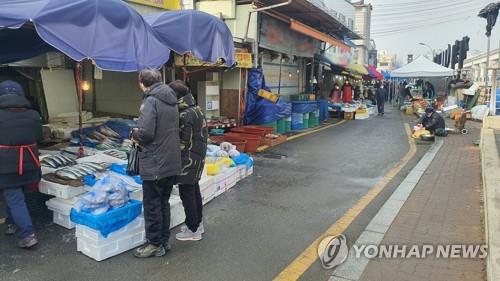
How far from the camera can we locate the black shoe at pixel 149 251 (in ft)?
13.7

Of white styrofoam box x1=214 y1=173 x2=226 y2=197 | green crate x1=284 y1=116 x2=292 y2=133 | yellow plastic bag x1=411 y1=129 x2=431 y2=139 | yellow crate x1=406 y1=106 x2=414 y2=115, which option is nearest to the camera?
white styrofoam box x1=214 y1=173 x2=226 y2=197

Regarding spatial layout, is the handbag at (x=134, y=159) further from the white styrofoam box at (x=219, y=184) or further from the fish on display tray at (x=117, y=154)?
the fish on display tray at (x=117, y=154)

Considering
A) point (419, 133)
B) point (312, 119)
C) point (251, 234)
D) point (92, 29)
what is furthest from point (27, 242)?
point (312, 119)

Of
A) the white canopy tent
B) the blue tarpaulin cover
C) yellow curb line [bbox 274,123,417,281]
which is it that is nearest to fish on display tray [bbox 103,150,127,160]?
yellow curb line [bbox 274,123,417,281]

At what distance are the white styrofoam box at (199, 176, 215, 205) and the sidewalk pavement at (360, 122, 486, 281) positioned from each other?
259 centimetres

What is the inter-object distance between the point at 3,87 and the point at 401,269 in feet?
14.7

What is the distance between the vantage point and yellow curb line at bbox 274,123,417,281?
3939 millimetres

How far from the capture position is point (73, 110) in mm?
10766

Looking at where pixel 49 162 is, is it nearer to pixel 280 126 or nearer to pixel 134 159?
pixel 134 159

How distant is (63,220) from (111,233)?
112 centimetres

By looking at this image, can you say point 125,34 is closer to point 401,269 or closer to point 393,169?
point 401,269

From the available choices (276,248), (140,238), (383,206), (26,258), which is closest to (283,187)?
(383,206)

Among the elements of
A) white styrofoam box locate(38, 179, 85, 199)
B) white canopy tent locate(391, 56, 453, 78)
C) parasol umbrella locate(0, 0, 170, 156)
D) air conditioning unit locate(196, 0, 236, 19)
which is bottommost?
white styrofoam box locate(38, 179, 85, 199)

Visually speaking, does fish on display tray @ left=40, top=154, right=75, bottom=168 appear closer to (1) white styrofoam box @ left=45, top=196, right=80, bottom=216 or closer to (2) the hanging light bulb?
(1) white styrofoam box @ left=45, top=196, right=80, bottom=216
